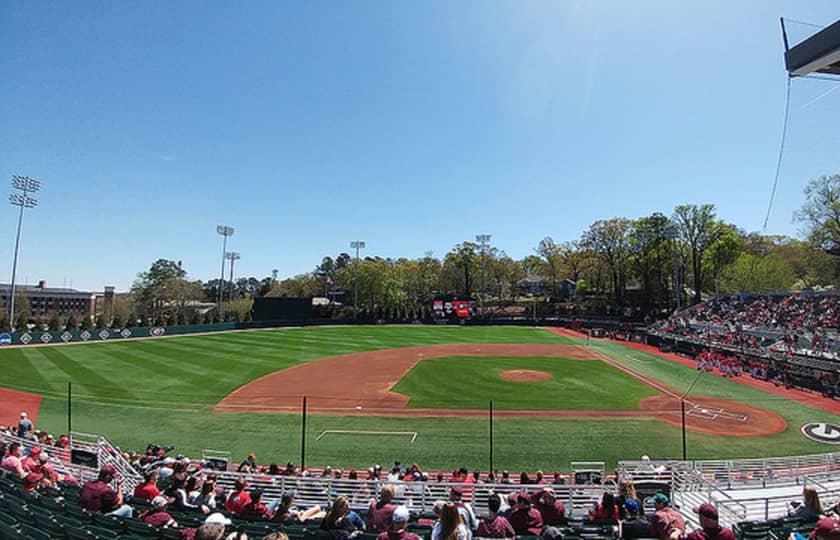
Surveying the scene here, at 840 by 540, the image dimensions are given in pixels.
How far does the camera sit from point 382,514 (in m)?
5.98

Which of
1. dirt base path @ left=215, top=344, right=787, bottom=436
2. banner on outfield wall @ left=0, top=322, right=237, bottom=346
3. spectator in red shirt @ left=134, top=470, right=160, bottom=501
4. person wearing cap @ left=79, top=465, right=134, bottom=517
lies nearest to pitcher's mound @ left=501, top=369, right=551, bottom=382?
dirt base path @ left=215, top=344, right=787, bottom=436

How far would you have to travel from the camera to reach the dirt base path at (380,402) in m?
21.3

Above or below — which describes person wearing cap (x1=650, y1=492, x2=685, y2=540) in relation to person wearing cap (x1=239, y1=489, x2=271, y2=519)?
above

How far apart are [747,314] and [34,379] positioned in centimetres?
6074

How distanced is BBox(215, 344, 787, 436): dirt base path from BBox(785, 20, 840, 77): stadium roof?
60.9ft

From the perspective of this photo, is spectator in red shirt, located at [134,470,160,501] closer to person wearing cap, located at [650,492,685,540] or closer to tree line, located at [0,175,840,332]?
person wearing cap, located at [650,492,685,540]

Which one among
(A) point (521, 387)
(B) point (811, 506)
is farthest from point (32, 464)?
(A) point (521, 387)

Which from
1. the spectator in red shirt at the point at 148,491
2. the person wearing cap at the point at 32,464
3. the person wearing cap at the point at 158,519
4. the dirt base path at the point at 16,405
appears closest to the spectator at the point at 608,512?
the person wearing cap at the point at 158,519

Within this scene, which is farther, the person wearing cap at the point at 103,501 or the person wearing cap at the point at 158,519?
the person wearing cap at the point at 103,501

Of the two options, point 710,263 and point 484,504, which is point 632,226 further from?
point 484,504

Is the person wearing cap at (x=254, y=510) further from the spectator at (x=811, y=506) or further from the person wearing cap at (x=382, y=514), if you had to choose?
the spectator at (x=811, y=506)

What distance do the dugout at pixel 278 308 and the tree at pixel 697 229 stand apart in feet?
194

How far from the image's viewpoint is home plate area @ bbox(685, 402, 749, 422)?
2162 centimetres

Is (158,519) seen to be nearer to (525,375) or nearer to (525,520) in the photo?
(525,520)
